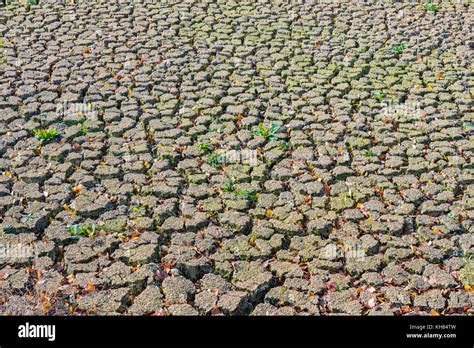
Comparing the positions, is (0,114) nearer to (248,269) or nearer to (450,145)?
(248,269)

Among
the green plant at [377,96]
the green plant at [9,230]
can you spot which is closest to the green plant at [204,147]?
the green plant at [9,230]

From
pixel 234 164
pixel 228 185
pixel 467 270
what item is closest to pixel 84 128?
pixel 234 164

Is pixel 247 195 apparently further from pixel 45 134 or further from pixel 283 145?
pixel 45 134

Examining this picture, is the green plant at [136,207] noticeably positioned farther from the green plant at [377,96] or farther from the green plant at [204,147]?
the green plant at [377,96]

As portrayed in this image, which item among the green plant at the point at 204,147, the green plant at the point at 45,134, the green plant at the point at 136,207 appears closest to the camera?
the green plant at the point at 136,207

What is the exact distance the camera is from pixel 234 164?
641cm

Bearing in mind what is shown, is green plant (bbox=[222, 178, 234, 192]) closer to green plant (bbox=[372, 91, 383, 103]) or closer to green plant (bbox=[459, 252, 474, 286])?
green plant (bbox=[459, 252, 474, 286])

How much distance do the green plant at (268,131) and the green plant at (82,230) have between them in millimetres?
2277

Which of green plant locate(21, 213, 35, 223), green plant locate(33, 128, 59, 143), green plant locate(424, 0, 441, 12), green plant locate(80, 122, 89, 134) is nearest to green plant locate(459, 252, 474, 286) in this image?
green plant locate(21, 213, 35, 223)

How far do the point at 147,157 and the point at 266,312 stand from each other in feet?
8.11

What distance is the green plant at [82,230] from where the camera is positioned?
5.42 m

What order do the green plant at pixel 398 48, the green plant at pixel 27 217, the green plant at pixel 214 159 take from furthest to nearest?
the green plant at pixel 398 48 < the green plant at pixel 214 159 < the green plant at pixel 27 217

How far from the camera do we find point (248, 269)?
199 inches

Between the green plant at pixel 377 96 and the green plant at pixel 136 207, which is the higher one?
the green plant at pixel 377 96
